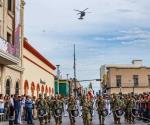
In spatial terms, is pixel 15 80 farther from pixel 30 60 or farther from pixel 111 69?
pixel 111 69

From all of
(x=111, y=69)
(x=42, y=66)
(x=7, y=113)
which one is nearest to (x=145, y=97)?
(x=7, y=113)

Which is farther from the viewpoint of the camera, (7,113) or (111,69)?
(111,69)

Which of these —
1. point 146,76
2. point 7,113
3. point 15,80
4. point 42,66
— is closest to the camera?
point 7,113

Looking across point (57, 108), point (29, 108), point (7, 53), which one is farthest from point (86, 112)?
point (7, 53)

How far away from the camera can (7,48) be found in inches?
1259

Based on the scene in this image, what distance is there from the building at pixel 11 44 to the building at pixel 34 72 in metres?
2.13

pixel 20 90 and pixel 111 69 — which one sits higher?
pixel 111 69

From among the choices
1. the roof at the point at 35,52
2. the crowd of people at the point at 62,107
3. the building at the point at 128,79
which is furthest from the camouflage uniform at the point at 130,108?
the building at the point at 128,79

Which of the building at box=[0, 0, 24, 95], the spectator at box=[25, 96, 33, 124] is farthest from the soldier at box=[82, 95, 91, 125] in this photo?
the building at box=[0, 0, 24, 95]

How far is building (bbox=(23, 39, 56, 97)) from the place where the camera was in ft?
134

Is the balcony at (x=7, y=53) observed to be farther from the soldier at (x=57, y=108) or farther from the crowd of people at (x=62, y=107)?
the soldier at (x=57, y=108)

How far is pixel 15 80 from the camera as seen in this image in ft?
121

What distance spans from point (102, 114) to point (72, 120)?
1.83 metres

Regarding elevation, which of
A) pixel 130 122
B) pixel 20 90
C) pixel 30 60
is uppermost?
pixel 30 60
